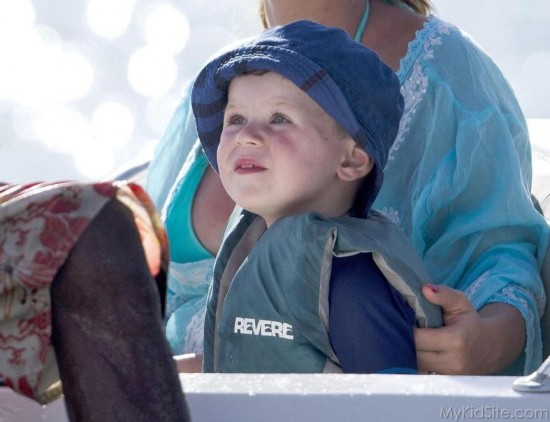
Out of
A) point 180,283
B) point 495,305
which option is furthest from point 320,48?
point 180,283

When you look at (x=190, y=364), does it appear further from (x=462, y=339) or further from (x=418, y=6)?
(x=418, y=6)

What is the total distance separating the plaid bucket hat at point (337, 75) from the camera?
1.80 m

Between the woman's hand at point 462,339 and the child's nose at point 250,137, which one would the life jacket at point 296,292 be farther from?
the child's nose at point 250,137

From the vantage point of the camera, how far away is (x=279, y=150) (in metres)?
1.79

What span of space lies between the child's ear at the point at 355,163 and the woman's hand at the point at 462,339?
0.23 m

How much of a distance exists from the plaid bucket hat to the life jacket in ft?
0.44

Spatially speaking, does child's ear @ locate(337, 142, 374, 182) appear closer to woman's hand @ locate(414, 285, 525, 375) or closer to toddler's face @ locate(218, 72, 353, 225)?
toddler's face @ locate(218, 72, 353, 225)

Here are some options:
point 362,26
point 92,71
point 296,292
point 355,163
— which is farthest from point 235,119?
point 92,71

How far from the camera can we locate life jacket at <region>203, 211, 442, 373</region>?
5.55 ft

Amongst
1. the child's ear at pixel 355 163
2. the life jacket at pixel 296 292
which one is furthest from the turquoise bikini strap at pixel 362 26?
the life jacket at pixel 296 292

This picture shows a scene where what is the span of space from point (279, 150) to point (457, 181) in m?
0.49

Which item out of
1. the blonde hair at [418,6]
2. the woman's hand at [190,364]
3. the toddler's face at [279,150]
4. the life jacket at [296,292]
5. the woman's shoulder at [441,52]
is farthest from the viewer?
the blonde hair at [418,6]

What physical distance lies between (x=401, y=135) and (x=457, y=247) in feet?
0.79

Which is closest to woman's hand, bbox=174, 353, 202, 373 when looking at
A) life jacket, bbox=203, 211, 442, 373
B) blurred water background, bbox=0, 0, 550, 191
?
life jacket, bbox=203, 211, 442, 373
